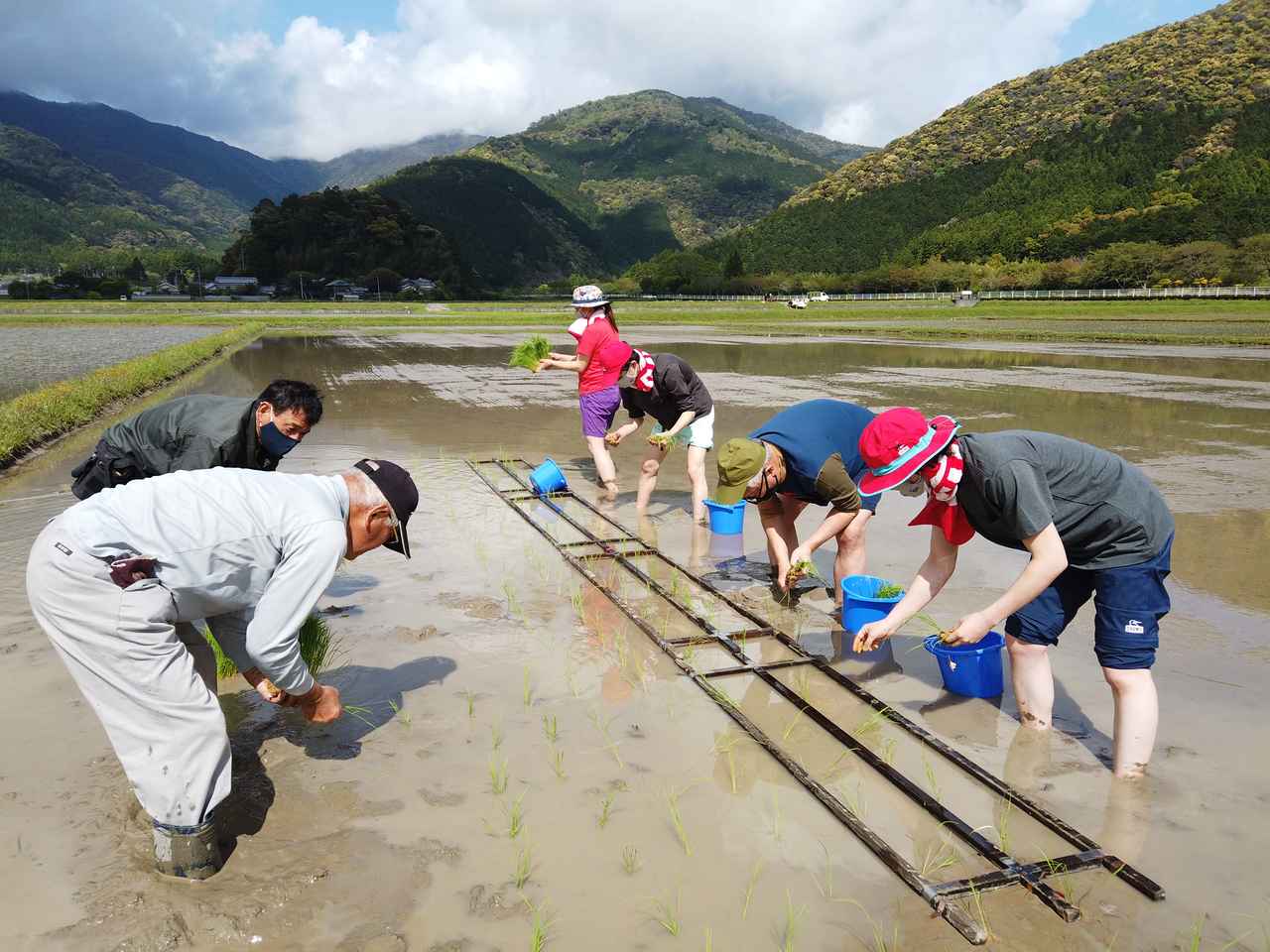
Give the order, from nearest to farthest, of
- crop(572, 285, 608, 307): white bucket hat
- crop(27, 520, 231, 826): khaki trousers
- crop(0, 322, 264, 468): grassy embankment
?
crop(27, 520, 231, 826): khaki trousers, crop(572, 285, 608, 307): white bucket hat, crop(0, 322, 264, 468): grassy embankment

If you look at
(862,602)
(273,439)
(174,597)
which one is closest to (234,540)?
(174,597)

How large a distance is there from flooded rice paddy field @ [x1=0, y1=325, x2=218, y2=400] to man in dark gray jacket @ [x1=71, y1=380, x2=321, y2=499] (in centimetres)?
1235

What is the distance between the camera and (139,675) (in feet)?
8.26

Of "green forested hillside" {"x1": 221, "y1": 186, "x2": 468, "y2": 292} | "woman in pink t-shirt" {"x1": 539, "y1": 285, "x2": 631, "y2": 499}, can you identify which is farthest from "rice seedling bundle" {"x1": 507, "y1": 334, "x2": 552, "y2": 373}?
"green forested hillside" {"x1": 221, "y1": 186, "x2": 468, "y2": 292}

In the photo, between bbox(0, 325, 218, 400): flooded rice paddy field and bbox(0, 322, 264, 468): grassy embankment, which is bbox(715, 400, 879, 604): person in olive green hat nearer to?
bbox(0, 322, 264, 468): grassy embankment

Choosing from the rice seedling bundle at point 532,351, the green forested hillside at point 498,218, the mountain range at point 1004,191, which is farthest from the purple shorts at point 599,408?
the green forested hillside at point 498,218

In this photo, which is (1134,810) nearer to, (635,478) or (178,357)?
(635,478)

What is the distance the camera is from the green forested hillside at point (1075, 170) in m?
80.4

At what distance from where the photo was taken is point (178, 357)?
19.6 meters

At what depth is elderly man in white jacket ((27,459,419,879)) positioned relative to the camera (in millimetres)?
2477

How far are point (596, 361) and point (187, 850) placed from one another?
5211 millimetres

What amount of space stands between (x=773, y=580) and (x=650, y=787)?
8.64ft

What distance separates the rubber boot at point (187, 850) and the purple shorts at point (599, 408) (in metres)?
5.09

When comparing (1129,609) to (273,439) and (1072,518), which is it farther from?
(273,439)
